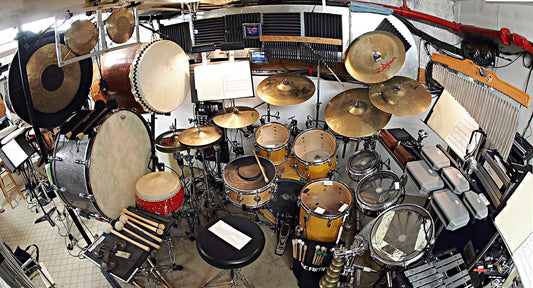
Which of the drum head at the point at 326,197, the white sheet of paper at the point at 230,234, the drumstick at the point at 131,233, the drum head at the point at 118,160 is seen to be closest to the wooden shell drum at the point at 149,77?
the drum head at the point at 118,160

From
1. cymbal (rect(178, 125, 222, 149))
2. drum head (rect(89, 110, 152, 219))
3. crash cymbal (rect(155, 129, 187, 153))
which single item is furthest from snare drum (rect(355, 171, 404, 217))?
drum head (rect(89, 110, 152, 219))

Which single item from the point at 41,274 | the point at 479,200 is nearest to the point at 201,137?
the point at 41,274

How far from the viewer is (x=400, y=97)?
11.9ft

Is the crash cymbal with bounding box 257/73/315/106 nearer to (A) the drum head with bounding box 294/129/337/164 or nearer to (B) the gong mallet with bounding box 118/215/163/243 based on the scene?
(A) the drum head with bounding box 294/129/337/164

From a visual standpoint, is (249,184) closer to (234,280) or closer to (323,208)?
(323,208)

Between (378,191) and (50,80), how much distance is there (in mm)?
3461

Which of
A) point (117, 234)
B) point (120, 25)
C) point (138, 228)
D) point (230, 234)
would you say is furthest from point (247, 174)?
point (120, 25)

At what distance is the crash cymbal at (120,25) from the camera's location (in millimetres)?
3275

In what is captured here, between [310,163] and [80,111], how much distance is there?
8.70ft

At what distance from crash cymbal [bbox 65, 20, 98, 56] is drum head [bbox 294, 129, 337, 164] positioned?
8.38 ft

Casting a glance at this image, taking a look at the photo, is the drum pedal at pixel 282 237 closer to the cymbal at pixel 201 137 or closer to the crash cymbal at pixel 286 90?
the cymbal at pixel 201 137

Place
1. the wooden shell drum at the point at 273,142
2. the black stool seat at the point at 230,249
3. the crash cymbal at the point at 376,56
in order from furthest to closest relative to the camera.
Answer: the wooden shell drum at the point at 273,142
the crash cymbal at the point at 376,56
the black stool seat at the point at 230,249

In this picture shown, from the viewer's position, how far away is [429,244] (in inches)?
118

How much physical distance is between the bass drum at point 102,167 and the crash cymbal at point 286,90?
1.65 m
